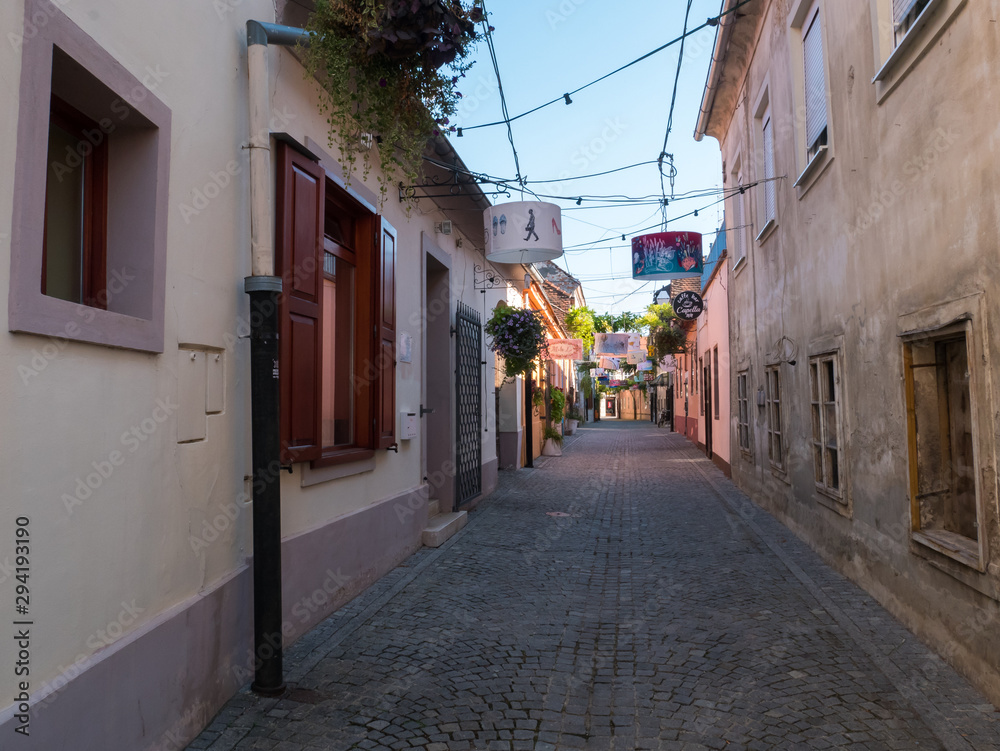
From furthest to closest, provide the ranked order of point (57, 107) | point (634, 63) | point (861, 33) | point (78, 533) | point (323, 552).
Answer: point (634, 63) < point (861, 33) < point (323, 552) < point (57, 107) < point (78, 533)

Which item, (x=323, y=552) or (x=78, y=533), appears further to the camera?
(x=323, y=552)

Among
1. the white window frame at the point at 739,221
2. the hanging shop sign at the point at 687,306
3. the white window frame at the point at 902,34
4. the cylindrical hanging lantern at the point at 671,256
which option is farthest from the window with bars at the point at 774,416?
the hanging shop sign at the point at 687,306

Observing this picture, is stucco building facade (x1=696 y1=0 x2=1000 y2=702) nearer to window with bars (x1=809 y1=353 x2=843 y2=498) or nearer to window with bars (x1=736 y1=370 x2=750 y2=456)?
window with bars (x1=809 y1=353 x2=843 y2=498)

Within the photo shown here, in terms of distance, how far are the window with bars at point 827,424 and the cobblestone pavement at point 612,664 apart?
0.80 metres

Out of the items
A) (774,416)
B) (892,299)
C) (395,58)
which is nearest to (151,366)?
(395,58)

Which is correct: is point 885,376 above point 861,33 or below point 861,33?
below

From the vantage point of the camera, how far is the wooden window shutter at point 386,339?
21.4 ft

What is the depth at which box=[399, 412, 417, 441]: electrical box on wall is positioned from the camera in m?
7.53

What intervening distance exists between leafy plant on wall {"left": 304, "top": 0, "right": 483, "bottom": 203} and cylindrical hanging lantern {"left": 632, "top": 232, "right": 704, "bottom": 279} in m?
7.40

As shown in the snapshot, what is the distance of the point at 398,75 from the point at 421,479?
483 cm

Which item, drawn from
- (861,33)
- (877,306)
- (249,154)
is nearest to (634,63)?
(861,33)

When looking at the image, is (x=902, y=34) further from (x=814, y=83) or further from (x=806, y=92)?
(x=806, y=92)

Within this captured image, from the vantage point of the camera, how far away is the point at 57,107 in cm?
309

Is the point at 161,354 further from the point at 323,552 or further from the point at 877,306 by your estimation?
the point at 877,306
